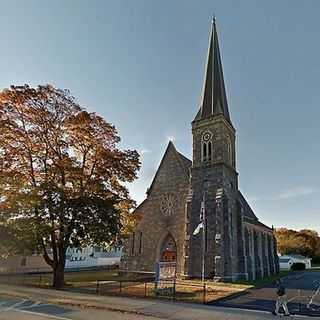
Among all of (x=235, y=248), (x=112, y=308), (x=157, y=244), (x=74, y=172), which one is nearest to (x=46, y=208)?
(x=74, y=172)

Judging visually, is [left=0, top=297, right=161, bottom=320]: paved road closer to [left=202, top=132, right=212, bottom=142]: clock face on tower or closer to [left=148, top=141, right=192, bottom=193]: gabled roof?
[left=148, top=141, right=192, bottom=193]: gabled roof

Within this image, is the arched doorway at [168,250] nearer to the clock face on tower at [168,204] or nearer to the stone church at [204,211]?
the stone church at [204,211]

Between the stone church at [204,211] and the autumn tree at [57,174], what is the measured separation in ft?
25.9

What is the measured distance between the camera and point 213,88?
124ft

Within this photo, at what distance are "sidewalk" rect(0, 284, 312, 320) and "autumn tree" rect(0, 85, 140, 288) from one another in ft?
18.0

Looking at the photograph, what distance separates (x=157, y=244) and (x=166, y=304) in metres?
18.7

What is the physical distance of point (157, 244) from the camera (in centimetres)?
3462

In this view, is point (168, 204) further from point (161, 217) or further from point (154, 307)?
point (154, 307)

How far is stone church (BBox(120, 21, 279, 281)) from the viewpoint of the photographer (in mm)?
30266

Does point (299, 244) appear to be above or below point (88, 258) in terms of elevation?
above

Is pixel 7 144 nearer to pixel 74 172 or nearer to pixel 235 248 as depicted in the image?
pixel 74 172

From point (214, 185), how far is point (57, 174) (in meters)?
14.9

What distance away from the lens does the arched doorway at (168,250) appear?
3420 cm

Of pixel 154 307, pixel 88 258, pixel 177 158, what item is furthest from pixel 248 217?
pixel 88 258
